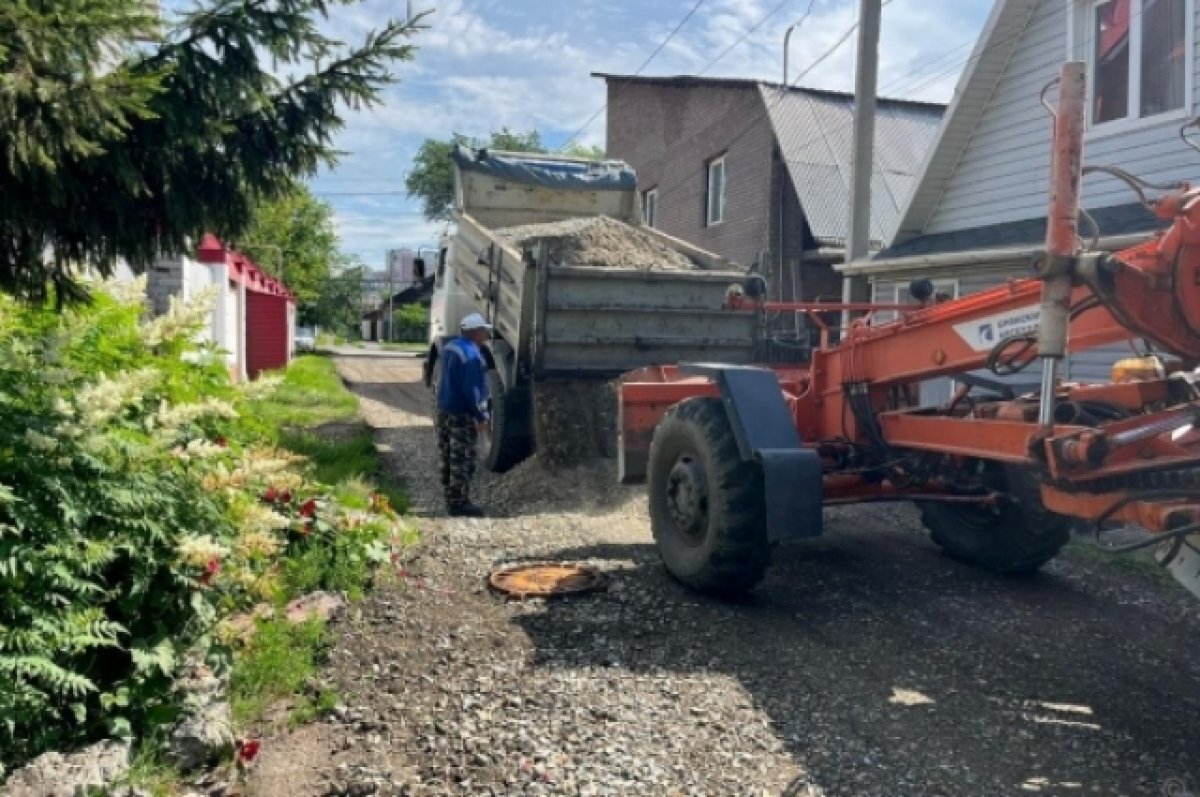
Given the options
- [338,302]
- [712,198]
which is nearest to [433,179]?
[338,302]

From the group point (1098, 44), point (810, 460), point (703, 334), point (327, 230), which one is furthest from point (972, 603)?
point (327, 230)

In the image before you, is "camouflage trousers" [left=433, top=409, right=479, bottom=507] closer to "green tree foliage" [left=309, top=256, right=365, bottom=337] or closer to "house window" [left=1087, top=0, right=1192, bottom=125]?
"house window" [left=1087, top=0, right=1192, bottom=125]

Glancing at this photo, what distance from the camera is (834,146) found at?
18.8 m

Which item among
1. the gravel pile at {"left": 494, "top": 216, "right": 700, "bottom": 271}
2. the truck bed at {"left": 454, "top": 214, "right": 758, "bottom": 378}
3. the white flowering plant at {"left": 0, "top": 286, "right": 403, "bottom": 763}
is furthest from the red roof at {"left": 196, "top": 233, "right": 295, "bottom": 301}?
the gravel pile at {"left": 494, "top": 216, "right": 700, "bottom": 271}

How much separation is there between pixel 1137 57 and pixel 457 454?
7.41 metres

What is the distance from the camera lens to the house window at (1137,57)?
9.13 meters

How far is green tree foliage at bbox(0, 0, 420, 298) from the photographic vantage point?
3027mm

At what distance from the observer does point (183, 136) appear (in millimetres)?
3756

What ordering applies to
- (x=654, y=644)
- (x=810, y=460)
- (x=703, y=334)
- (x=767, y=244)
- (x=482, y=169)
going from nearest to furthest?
(x=654, y=644)
(x=810, y=460)
(x=703, y=334)
(x=482, y=169)
(x=767, y=244)

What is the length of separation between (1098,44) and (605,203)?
5388 mm

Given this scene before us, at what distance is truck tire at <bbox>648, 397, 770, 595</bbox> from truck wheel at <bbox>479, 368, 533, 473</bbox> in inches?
126

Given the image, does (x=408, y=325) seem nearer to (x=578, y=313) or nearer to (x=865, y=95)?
(x=865, y=95)

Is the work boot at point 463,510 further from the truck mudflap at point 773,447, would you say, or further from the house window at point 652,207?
the house window at point 652,207

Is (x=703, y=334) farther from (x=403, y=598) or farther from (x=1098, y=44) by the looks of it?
(x=1098, y=44)
